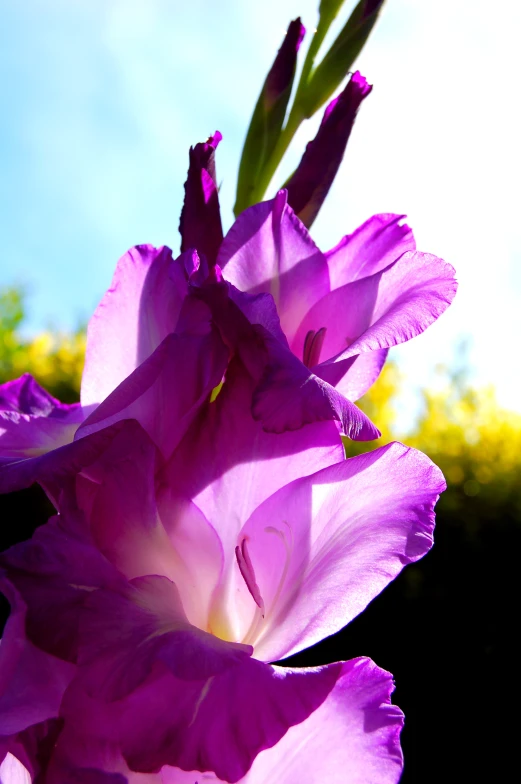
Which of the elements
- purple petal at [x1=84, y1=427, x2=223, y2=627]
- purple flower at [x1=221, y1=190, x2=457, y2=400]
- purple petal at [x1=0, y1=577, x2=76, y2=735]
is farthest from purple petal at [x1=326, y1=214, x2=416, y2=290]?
purple petal at [x1=0, y1=577, x2=76, y2=735]

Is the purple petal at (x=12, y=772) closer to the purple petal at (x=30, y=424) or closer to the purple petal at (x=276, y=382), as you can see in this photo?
the purple petal at (x=30, y=424)

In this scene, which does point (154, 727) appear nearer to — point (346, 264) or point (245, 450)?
point (245, 450)

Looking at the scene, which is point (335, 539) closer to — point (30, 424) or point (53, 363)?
point (30, 424)

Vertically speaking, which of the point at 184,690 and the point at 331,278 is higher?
the point at 331,278

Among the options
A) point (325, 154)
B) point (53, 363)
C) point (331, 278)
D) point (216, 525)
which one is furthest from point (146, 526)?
point (53, 363)

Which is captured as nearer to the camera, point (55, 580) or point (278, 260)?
point (55, 580)

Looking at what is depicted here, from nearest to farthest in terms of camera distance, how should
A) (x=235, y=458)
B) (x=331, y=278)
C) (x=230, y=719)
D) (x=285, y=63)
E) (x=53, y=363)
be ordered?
(x=230, y=719), (x=235, y=458), (x=331, y=278), (x=285, y=63), (x=53, y=363)

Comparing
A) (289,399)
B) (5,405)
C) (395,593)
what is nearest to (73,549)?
(289,399)
